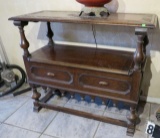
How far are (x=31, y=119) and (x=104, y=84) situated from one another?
0.80m

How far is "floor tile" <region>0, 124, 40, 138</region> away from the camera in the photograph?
1483 mm

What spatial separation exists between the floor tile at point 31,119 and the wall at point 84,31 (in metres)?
0.73

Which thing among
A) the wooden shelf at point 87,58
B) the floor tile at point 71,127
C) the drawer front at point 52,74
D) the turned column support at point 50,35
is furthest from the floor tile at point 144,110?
the turned column support at point 50,35

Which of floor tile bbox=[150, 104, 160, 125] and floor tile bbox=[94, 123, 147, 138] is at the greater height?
Answer: floor tile bbox=[150, 104, 160, 125]

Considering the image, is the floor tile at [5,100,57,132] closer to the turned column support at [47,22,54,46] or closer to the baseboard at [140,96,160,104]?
the turned column support at [47,22,54,46]

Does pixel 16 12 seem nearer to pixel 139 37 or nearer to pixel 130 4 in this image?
pixel 130 4

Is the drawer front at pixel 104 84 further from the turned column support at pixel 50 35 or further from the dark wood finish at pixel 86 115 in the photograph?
the turned column support at pixel 50 35

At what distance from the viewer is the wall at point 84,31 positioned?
1.47 meters

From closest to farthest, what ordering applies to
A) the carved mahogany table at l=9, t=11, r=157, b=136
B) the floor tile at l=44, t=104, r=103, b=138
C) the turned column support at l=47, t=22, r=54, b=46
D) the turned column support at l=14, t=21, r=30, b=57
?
the carved mahogany table at l=9, t=11, r=157, b=136 → the turned column support at l=14, t=21, r=30, b=57 → the floor tile at l=44, t=104, r=103, b=138 → the turned column support at l=47, t=22, r=54, b=46

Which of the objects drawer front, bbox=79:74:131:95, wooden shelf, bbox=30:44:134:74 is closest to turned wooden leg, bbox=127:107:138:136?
drawer front, bbox=79:74:131:95

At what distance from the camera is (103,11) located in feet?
4.26

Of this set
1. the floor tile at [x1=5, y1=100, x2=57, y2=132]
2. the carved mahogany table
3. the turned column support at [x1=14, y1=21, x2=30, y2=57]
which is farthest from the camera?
the floor tile at [x1=5, y1=100, x2=57, y2=132]

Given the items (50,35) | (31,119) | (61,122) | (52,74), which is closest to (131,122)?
(61,122)

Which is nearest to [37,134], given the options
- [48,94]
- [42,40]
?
[48,94]
